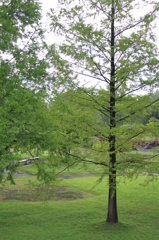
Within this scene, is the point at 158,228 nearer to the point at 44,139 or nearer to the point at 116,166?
the point at 116,166

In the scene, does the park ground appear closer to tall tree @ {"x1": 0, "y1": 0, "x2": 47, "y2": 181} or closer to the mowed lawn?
the mowed lawn

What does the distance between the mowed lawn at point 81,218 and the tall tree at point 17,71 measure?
6.74ft

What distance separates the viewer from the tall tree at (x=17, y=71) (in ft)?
19.6

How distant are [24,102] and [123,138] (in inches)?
113

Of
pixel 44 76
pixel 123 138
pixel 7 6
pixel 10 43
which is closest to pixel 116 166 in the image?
pixel 123 138

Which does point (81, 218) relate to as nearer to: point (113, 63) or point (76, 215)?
point (76, 215)

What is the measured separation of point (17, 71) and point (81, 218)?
16.9 ft

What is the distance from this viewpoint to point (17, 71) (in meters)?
6.88

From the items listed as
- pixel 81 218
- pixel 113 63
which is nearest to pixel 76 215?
pixel 81 218

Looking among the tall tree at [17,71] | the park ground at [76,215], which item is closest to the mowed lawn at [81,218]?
the park ground at [76,215]

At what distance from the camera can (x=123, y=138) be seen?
7270 mm

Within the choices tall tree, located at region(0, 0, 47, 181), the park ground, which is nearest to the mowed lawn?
the park ground

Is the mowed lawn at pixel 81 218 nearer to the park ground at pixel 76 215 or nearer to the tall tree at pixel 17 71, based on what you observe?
the park ground at pixel 76 215

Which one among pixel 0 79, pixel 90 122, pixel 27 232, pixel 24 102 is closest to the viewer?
pixel 24 102
